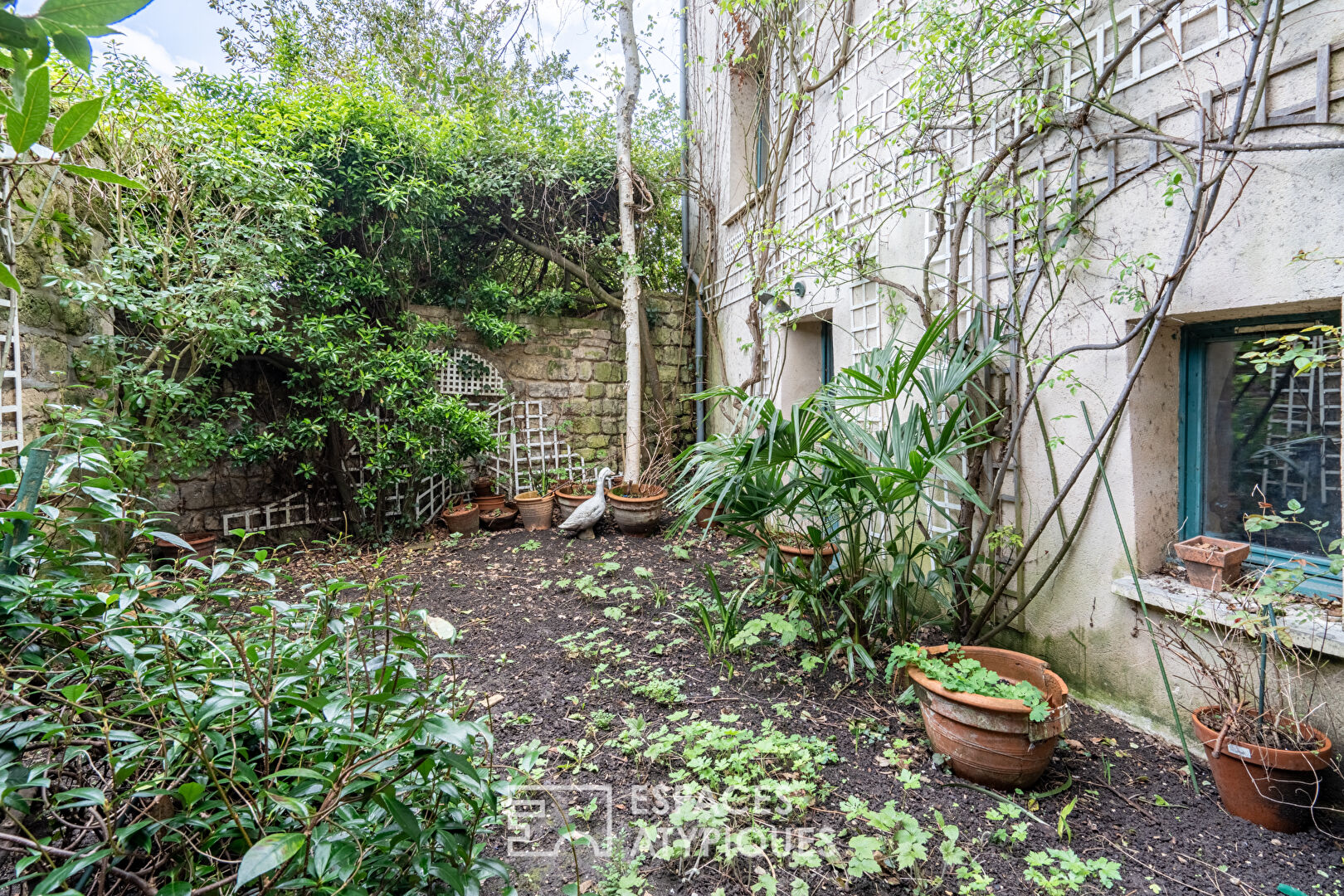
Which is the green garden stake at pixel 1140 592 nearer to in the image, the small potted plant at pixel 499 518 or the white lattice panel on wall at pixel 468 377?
the small potted plant at pixel 499 518

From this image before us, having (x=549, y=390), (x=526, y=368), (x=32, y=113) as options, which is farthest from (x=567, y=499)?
(x=32, y=113)

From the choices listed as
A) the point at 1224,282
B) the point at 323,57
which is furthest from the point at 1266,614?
the point at 323,57

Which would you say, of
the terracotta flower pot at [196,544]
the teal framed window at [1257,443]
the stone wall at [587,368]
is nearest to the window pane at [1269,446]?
the teal framed window at [1257,443]

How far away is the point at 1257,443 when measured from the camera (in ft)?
6.53

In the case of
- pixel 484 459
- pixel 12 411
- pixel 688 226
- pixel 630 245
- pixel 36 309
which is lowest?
pixel 484 459

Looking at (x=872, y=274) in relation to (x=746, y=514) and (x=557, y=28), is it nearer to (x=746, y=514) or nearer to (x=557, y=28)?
(x=746, y=514)

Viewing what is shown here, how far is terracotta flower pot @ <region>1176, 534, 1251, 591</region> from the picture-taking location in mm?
1873

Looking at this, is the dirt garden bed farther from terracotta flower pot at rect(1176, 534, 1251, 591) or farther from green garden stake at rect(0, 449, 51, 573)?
green garden stake at rect(0, 449, 51, 573)

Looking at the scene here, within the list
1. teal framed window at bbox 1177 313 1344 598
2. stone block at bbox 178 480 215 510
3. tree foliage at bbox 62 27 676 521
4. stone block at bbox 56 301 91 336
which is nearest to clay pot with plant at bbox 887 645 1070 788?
teal framed window at bbox 1177 313 1344 598

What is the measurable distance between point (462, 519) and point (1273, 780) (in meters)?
4.52

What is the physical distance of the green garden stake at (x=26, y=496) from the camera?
91cm

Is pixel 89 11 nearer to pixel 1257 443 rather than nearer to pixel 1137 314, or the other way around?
pixel 1137 314

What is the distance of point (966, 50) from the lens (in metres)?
2.39

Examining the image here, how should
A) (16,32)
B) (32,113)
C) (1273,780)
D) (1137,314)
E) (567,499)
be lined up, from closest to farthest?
1. (16,32)
2. (32,113)
3. (1273,780)
4. (1137,314)
5. (567,499)
